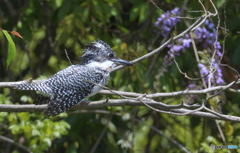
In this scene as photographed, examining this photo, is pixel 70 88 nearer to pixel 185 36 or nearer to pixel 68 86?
pixel 68 86

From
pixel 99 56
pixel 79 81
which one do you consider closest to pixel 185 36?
pixel 99 56

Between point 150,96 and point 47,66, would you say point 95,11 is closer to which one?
point 47,66

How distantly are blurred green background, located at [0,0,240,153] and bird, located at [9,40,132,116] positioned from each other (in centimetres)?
18

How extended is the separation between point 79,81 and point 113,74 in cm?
56

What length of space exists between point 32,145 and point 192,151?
3.94 ft

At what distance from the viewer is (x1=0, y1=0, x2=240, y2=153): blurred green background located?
4.11 m

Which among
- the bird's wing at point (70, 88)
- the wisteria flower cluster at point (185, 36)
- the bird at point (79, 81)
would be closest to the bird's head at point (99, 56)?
the bird at point (79, 81)

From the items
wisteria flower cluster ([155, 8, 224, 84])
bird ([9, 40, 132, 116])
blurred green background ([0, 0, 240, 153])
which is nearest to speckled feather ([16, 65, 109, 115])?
bird ([9, 40, 132, 116])

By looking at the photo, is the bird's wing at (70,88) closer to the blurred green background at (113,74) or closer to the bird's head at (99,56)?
the bird's head at (99,56)

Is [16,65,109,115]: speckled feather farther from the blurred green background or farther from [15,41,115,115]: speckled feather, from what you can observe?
the blurred green background

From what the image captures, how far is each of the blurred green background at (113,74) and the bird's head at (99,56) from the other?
6.0 inches

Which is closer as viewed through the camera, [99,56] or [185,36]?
[185,36]

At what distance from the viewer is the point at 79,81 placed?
386 cm

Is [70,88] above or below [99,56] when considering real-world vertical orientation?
below
